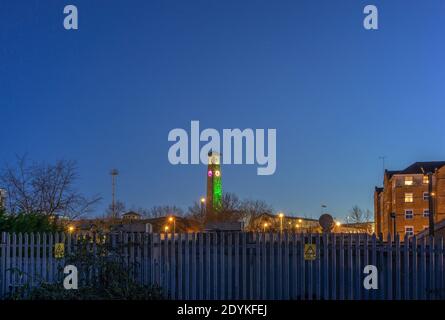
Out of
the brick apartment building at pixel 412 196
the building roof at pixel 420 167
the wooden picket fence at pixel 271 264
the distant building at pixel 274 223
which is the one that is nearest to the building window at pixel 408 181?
the brick apartment building at pixel 412 196

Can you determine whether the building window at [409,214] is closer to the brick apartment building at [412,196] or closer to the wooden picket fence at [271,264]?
the brick apartment building at [412,196]

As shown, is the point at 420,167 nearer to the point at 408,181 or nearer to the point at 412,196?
the point at 408,181

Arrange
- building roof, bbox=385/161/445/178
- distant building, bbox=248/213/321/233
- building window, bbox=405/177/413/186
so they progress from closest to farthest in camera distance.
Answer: distant building, bbox=248/213/321/233 < building window, bbox=405/177/413/186 < building roof, bbox=385/161/445/178

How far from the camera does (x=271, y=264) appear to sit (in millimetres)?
14586

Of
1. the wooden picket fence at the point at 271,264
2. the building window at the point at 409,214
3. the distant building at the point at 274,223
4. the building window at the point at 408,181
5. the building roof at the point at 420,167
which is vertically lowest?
the wooden picket fence at the point at 271,264

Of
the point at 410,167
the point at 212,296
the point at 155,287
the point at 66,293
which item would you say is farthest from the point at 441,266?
the point at 410,167

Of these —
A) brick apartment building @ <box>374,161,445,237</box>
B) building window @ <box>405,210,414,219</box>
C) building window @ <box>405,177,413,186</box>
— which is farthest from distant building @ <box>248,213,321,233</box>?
building window @ <box>405,177,413,186</box>

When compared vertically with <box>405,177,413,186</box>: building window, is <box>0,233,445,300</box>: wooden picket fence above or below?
below

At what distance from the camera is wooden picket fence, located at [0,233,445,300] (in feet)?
45.7

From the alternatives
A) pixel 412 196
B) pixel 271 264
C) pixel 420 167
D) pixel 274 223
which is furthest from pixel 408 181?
pixel 271 264

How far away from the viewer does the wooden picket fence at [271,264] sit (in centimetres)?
1394

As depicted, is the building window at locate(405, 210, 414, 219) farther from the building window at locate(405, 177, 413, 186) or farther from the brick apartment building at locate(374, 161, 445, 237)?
the building window at locate(405, 177, 413, 186)

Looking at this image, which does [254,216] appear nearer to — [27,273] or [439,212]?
[439,212]
